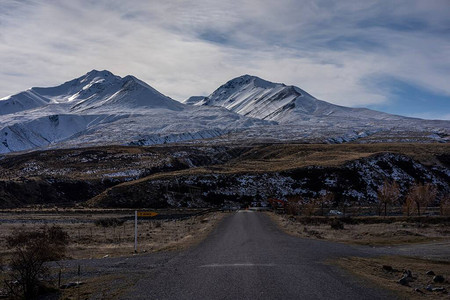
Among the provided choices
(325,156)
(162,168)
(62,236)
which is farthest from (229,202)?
(62,236)

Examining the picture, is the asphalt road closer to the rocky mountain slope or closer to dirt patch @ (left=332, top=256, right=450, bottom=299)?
dirt patch @ (left=332, top=256, right=450, bottom=299)

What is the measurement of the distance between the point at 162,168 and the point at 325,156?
139ft

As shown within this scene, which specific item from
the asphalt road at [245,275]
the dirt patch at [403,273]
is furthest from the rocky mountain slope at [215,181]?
the dirt patch at [403,273]

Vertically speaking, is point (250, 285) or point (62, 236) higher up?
point (250, 285)

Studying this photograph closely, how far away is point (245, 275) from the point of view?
1298 cm

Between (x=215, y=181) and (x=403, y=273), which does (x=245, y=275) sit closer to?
(x=403, y=273)

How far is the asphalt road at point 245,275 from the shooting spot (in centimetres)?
1071

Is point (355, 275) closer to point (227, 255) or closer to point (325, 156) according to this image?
point (227, 255)

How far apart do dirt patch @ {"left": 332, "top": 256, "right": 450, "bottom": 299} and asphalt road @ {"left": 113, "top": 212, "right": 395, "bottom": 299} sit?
625 mm

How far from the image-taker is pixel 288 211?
5875 centimetres

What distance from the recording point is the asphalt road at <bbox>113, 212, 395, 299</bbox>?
10.7m

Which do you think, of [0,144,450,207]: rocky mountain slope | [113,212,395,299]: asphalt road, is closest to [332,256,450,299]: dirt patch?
[113,212,395,299]: asphalt road

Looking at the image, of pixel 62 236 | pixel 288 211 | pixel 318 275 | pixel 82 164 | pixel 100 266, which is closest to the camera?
pixel 318 275

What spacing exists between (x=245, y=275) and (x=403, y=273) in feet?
17.7
